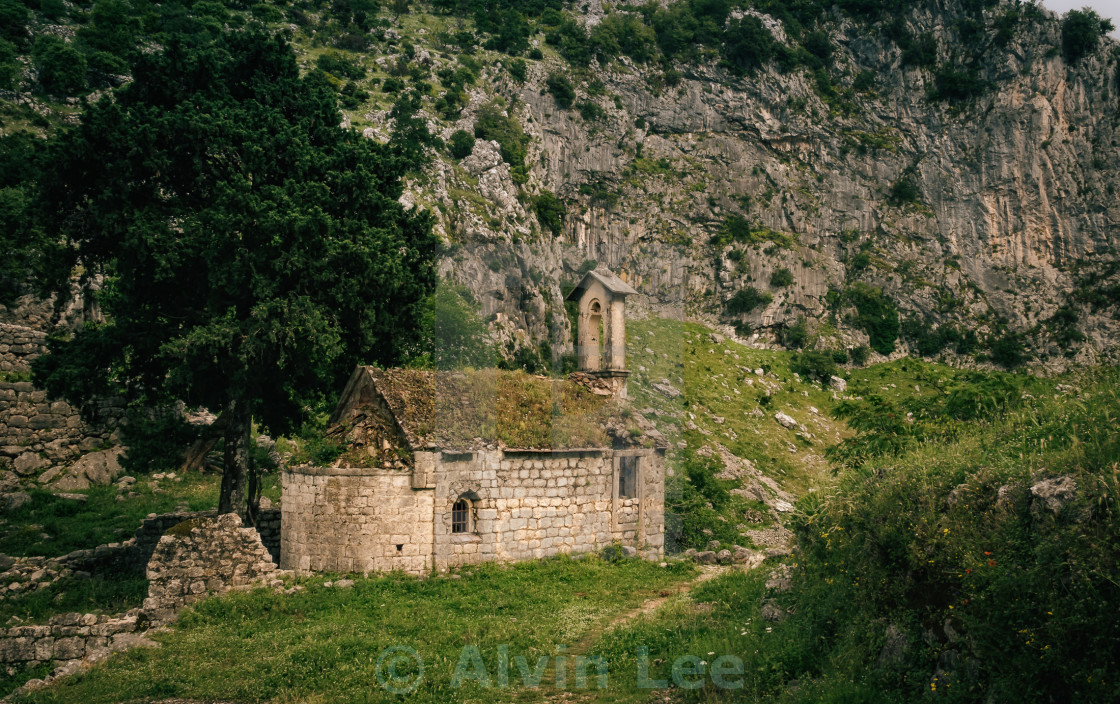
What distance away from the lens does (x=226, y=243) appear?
664 inches

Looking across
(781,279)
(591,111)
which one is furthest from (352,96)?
(781,279)

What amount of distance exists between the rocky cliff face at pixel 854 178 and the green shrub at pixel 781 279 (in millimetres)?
329

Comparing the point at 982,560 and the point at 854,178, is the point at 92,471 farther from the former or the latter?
the point at 854,178

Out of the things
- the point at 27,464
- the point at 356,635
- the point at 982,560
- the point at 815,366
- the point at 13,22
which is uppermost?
the point at 13,22

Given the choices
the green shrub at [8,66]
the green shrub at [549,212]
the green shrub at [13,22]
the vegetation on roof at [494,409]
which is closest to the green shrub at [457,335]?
the vegetation on roof at [494,409]

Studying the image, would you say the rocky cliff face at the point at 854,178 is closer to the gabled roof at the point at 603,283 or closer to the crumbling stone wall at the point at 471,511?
the gabled roof at the point at 603,283

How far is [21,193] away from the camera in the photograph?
3041 cm

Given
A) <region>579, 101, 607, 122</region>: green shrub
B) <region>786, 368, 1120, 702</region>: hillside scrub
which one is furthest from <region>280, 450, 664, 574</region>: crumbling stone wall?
<region>579, 101, 607, 122</region>: green shrub

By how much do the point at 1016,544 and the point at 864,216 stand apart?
7276 cm

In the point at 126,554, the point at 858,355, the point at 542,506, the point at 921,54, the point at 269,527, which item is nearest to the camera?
the point at 126,554

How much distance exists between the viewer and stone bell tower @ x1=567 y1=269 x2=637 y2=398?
20.7m

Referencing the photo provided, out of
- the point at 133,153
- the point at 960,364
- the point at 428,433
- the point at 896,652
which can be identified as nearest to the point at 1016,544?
the point at 896,652

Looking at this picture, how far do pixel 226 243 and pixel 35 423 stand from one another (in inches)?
455

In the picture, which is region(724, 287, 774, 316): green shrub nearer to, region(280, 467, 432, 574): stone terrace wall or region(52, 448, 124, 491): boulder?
region(52, 448, 124, 491): boulder
